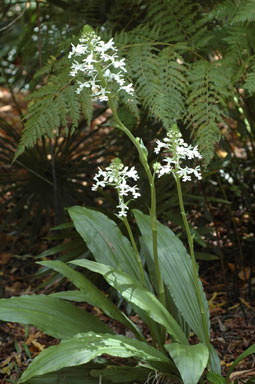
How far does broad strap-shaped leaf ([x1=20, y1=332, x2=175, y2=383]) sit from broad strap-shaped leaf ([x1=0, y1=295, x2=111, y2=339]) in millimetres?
160

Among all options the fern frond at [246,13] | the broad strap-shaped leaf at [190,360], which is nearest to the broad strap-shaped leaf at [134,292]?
the broad strap-shaped leaf at [190,360]

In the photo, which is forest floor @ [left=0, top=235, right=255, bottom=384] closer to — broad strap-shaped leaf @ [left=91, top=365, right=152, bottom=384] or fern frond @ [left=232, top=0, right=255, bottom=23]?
broad strap-shaped leaf @ [left=91, top=365, right=152, bottom=384]

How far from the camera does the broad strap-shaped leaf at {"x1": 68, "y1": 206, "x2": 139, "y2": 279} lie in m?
2.13

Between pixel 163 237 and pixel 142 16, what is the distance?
1607mm

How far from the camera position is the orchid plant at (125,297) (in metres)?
1.60

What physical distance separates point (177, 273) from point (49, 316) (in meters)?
0.57

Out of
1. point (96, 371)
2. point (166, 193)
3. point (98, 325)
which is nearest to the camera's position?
point (96, 371)

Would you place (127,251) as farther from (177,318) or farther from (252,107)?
(252,107)

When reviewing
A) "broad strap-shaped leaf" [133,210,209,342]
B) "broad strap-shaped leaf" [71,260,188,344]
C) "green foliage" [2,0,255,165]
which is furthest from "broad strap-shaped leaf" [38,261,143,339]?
"green foliage" [2,0,255,165]

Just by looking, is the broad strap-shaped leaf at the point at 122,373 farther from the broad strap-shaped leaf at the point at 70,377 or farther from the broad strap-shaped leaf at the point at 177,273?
the broad strap-shaped leaf at the point at 177,273

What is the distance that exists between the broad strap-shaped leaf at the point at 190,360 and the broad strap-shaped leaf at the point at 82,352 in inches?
4.0

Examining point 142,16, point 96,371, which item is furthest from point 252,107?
point 96,371

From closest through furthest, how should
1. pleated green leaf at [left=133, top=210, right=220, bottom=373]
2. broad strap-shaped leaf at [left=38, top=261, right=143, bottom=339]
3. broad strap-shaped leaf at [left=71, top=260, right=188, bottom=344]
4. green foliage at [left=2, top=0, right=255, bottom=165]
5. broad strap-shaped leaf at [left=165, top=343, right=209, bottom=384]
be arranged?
broad strap-shaped leaf at [left=165, top=343, right=209, bottom=384], broad strap-shaped leaf at [left=71, top=260, right=188, bottom=344], broad strap-shaped leaf at [left=38, top=261, right=143, bottom=339], pleated green leaf at [left=133, top=210, right=220, bottom=373], green foliage at [left=2, top=0, right=255, bottom=165]

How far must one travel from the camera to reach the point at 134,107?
7.02 feet
